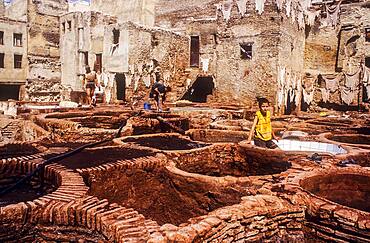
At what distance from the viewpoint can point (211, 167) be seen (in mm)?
6781

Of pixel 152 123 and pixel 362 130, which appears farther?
pixel 362 130

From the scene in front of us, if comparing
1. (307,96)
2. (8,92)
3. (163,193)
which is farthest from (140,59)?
(163,193)

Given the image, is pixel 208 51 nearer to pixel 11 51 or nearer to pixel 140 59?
pixel 140 59

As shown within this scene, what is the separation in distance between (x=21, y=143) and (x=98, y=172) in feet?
9.44

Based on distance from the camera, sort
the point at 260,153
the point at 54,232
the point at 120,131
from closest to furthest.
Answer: the point at 54,232 → the point at 260,153 → the point at 120,131

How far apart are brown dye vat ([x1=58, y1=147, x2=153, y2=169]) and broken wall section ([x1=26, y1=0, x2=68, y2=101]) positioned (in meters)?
25.2

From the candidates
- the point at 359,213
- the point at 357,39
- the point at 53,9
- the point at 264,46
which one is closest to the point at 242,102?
the point at 264,46

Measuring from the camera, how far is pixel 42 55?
29.1m

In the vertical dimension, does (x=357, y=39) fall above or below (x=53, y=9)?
below

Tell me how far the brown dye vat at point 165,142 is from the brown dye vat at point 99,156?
31.6 inches

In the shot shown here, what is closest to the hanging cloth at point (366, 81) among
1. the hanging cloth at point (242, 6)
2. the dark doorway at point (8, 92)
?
the hanging cloth at point (242, 6)

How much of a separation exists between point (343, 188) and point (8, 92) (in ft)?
97.3

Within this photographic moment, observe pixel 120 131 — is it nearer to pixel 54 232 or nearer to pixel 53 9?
pixel 54 232

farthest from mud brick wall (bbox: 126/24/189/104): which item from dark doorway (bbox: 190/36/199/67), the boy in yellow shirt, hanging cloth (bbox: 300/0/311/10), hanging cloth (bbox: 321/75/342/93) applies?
the boy in yellow shirt
